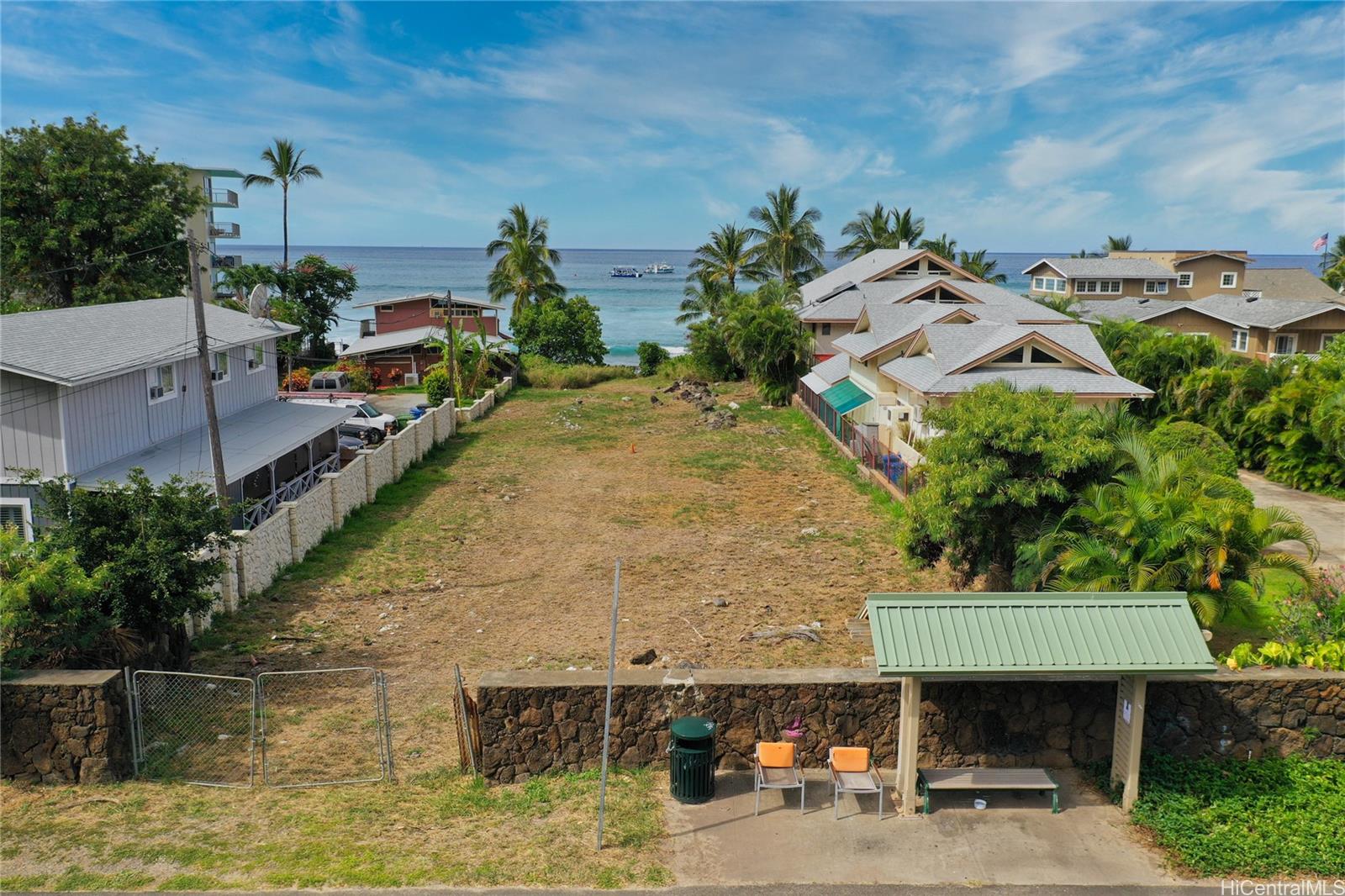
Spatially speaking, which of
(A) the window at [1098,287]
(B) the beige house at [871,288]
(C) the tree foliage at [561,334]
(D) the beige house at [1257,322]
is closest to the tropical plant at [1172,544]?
(B) the beige house at [871,288]

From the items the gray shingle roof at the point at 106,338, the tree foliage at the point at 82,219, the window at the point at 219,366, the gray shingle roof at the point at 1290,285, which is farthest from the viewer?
the gray shingle roof at the point at 1290,285

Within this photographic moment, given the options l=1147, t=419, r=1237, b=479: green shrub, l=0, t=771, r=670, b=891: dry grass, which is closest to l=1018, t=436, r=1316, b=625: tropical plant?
l=1147, t=419, r=1237, b=479: green shrub

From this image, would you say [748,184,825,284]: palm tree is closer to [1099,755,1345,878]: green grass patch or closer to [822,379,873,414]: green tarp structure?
[822,379,873,414]: green tarp structure

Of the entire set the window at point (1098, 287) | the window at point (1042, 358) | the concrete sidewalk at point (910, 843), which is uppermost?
the window at point (1098, 287)

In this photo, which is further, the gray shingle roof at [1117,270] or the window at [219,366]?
the gray shingle roof at [1117,270]

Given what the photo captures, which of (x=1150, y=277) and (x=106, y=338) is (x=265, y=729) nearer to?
(x=106, y=338)

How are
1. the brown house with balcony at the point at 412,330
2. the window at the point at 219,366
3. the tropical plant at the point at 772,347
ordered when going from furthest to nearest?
the brown house with balcony at the point at 412,330
the tropical plant at the point at 772,347
the window at the point at 219,366

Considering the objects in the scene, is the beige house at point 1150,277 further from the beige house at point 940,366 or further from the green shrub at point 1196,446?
the green shrub at point 1196,446
